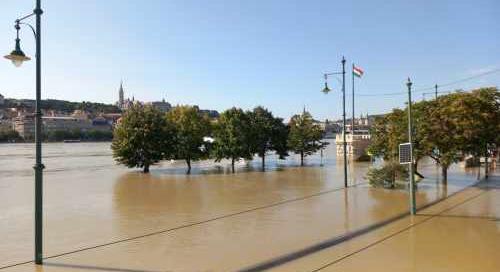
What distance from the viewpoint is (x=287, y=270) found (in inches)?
431

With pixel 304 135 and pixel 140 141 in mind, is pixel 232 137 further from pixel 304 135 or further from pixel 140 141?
pixel 304 135

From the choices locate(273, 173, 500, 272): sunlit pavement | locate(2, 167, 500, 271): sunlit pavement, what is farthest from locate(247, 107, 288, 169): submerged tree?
locate(273, 173, 500, 272): sunlit pavement

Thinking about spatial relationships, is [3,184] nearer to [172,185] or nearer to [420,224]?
[172,185]

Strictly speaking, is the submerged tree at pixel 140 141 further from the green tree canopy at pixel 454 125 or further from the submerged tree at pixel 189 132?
the green tree canopy at pixel 454 125

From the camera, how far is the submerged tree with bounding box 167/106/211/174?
4625 cm

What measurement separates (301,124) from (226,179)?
19.9 metres

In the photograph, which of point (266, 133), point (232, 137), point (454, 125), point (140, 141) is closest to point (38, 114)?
point (454, 125)

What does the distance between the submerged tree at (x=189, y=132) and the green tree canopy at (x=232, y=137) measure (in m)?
1.46

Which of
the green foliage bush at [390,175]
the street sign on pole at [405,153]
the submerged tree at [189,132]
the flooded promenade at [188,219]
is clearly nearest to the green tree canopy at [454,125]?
the green foliage bush at [390,175]

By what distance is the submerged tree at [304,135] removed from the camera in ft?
173

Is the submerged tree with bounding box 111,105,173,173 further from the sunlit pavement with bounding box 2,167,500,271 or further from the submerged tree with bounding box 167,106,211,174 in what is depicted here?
the sunlit pavement with bounding box 2,167,500,271

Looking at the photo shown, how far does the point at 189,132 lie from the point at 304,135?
44.6ft

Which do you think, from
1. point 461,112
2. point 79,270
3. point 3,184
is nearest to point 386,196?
point 461,112

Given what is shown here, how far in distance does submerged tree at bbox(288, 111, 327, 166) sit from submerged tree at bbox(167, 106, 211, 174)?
10.2 m
